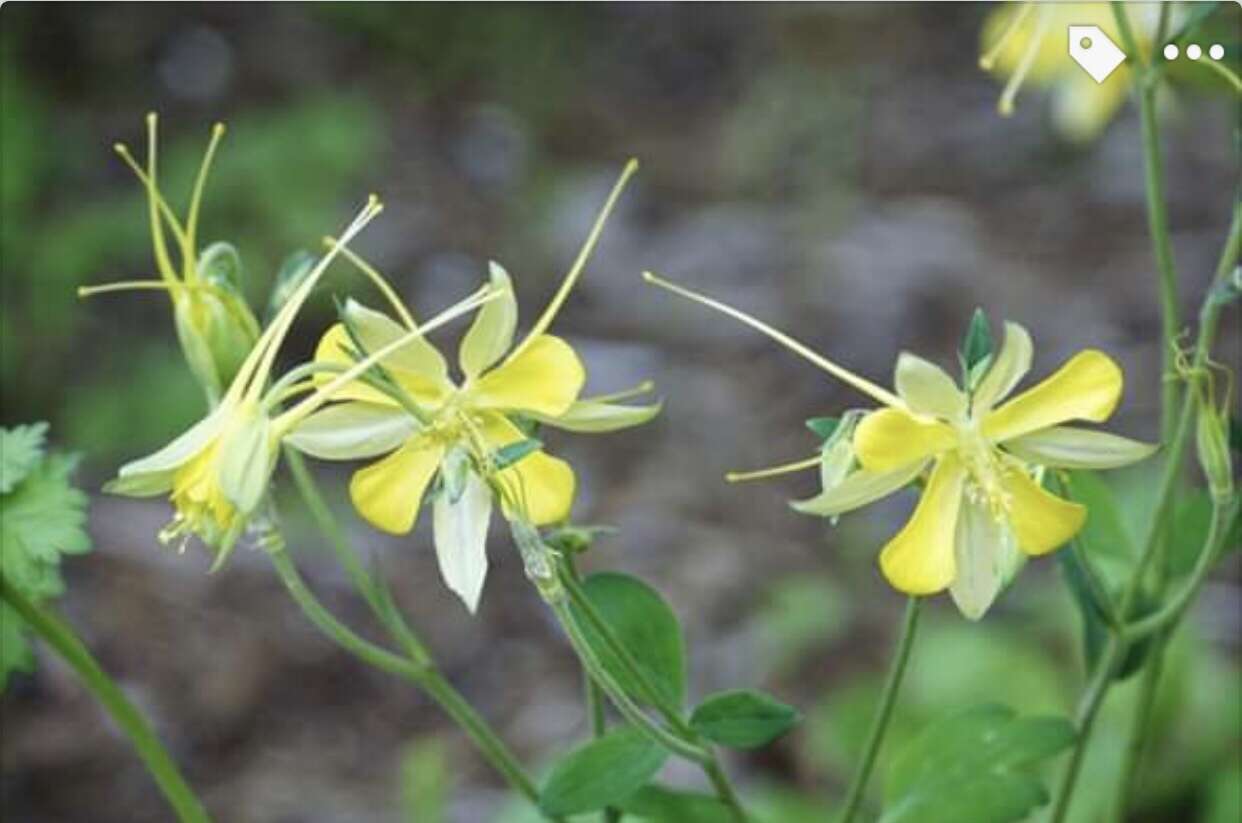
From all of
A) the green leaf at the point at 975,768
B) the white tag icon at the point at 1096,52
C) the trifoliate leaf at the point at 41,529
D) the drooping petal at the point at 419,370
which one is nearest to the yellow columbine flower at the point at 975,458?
the drooping petal at the point at 419,370

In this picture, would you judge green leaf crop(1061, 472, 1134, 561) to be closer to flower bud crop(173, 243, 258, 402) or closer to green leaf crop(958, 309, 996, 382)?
green leaf crop(958, 309, 996, 382)

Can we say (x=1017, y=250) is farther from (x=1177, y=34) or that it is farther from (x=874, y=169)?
(x=1177, y=34)

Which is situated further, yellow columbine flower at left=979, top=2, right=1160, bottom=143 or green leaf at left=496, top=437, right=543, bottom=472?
yellow columbine flower at left=979, top=2, right=1160, bottom=143

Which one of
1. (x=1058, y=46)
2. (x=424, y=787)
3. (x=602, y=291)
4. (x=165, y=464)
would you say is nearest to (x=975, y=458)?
(x=165, y=464)

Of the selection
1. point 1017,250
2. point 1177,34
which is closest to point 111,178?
point 1017,250

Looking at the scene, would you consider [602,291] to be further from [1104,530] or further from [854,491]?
[854,491]

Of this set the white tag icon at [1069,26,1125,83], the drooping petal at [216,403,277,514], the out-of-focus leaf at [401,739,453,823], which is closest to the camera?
the drooping petal at [216,403,277,514]

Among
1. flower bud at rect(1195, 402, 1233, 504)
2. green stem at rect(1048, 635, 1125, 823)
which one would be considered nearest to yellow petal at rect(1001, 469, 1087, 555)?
flower bud at rect(1195, 402, 1233, 504)

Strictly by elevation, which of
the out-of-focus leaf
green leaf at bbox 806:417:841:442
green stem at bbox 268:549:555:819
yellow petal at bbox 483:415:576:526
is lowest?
the out-of-focus leaf

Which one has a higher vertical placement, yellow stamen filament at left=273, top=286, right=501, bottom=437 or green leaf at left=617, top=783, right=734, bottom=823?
yellow stamen filament at left=273, top=286, right=501, bottom=437
